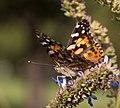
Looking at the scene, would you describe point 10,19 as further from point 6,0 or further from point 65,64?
point 65,64

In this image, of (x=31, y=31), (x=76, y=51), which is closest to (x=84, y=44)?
(x=76, y=51)

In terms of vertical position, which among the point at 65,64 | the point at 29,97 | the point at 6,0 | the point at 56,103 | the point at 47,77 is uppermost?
the point at 6,0

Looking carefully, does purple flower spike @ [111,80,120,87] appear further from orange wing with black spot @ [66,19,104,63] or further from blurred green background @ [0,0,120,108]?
blurred green background @ [0,0,120,108]

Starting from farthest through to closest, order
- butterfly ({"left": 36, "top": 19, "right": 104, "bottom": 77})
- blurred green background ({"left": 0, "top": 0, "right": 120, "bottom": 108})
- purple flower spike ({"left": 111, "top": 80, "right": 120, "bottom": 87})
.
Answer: blurred green background ({"left": 0, "top": 0, "right": 120, "bottom": 108}) → butterfly ({"left": 36, "top": 19, "right": 104, "bottom": 77}) → purple flower spike ({"left": 111, "top": 80, "right": 120, "bottom": 87})

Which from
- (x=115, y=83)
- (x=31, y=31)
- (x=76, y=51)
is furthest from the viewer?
(x=31, y=31)

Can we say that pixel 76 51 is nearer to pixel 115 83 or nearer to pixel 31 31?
pixel 115 83

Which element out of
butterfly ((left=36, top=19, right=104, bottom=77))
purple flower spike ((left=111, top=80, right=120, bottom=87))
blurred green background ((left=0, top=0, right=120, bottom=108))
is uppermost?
blurred green background ((left=0, top=0, right=120, bottom=108))

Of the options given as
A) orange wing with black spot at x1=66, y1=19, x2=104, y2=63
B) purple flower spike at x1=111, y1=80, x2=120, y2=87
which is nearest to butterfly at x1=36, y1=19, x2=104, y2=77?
orange wing with black spot at x1=66, y1=19, x2=104, y2=63

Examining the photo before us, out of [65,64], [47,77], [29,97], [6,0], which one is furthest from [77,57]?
[47,77]
